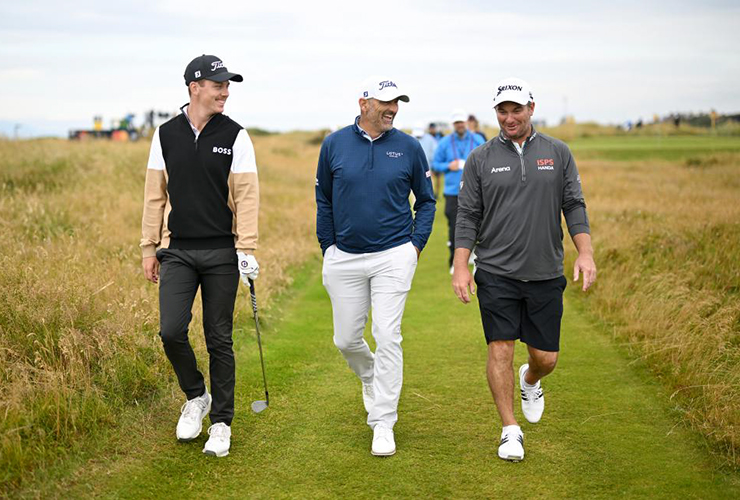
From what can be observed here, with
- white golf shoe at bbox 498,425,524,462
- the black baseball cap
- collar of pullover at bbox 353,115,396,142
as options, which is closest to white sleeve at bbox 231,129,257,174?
the black baseball cap

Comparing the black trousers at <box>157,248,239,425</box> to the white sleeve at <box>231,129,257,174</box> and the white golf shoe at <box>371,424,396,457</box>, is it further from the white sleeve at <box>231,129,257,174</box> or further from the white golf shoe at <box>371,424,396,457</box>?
the white golf shoe at <box>371,424,396,457</box>

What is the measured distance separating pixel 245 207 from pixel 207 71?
3.11 ft

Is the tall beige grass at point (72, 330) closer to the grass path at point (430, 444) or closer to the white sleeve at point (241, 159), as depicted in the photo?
the grass path at point (430, 444)

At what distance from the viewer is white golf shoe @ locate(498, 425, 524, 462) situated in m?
5.55

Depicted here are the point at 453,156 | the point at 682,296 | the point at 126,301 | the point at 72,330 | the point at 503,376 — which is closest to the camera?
the point at 503,376

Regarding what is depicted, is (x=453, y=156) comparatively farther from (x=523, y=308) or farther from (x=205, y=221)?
(x=205, y=221)

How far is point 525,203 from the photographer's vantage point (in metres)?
5.60

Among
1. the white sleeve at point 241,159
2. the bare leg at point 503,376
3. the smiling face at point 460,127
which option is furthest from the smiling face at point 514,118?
the smiling face at point 460,127

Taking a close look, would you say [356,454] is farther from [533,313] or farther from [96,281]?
[96,281]

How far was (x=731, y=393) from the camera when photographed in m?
6.34

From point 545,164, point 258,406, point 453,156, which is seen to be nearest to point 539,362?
point 545,164

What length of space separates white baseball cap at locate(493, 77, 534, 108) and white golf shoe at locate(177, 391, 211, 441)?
Answer: 9.75ft

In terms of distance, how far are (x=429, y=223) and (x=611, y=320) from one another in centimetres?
458

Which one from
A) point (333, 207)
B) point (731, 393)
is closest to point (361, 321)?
point (333, 207)
